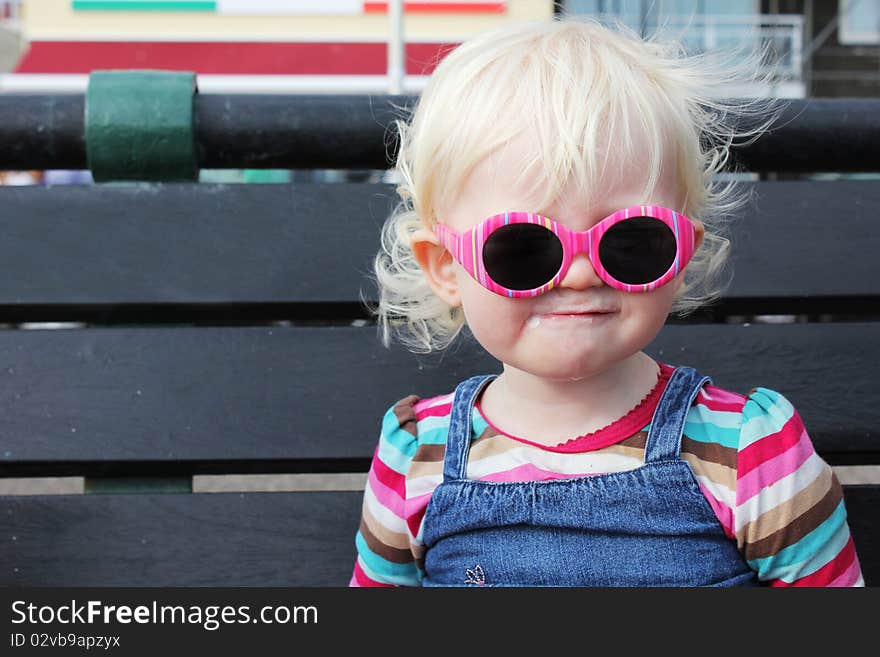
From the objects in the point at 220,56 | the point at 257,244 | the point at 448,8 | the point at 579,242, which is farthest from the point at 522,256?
the point at 220,56

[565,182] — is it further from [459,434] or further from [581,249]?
[459,434]

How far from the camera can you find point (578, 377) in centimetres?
107

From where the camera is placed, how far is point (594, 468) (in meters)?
1.13

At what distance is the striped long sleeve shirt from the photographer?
3.54 feet

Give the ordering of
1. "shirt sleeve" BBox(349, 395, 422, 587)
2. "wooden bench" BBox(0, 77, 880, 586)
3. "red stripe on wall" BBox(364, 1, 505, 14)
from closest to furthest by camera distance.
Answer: "shirt sleeve" BBox(349, 395, 422, 587) → "wooden bench" BBox(0, 77, 880, 586) → "red stripe on wall" BBox(364, 1, 505, 14)

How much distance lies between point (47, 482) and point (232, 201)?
183 centimetres

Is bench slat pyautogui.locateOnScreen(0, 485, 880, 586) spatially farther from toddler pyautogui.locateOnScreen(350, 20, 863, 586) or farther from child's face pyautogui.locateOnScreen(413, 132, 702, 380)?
child's face pyautogui.locateOnScreen(413, 132, 702, 380)

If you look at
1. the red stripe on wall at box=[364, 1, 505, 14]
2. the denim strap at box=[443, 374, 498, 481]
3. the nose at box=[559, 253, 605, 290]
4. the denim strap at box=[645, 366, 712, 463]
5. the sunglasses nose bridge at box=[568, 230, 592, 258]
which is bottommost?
the denim strap at box=[443, 374, 498, 481]

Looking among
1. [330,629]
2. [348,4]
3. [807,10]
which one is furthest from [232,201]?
[807,10]

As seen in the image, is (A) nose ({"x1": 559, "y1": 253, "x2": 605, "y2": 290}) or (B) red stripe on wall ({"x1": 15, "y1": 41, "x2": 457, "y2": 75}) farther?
(B) red stripe on wall ({"x1": 15, "y1": 41, "x2": 457, "y2": 75})

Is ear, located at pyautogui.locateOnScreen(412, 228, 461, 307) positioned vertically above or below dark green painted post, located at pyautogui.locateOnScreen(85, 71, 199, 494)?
below

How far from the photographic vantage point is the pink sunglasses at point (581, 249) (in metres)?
1.00

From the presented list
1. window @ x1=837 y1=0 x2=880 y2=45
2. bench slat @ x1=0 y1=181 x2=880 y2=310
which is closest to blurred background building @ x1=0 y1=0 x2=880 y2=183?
window @ x1=837 y1=0 x2=880 y2=45

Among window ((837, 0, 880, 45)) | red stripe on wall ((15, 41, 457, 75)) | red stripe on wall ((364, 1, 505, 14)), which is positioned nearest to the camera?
red stripe on wall ((364, 1, 505, 14))
